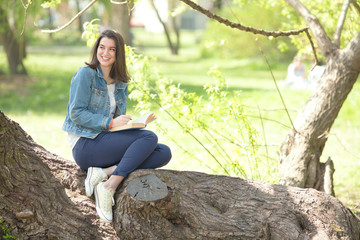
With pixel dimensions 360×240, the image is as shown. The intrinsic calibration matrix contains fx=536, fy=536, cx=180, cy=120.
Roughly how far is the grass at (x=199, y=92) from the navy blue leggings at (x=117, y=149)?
1.60 m

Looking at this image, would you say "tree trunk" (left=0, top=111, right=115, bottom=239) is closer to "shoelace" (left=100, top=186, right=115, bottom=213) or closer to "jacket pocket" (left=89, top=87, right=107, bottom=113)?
"shoelace" (left=100, top=186, right=115, bottom=213)

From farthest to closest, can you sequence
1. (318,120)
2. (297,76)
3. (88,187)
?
(297,76) < (318,120) < (88,187)

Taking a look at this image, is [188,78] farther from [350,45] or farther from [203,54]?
[350,45]

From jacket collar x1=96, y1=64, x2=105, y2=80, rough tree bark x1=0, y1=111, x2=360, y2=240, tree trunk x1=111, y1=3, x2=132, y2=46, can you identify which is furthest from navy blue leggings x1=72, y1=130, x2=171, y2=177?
tree trunk x1=111, y1=3, x2=132, y2=46

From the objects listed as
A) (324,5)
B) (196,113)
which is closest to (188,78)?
(324,5)

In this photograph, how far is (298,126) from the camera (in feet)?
16.3

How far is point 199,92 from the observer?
43.0ft

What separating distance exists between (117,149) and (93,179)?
0.25m

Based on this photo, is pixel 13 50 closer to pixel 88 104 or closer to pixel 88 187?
pixel 88 104

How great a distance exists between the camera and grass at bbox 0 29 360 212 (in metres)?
7.20

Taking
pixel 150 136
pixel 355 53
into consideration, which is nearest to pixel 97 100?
pixel 150 136

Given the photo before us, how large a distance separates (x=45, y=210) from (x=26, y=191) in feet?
0.56

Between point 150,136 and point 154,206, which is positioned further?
point 150,136

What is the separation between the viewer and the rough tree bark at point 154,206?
3.33 meters
